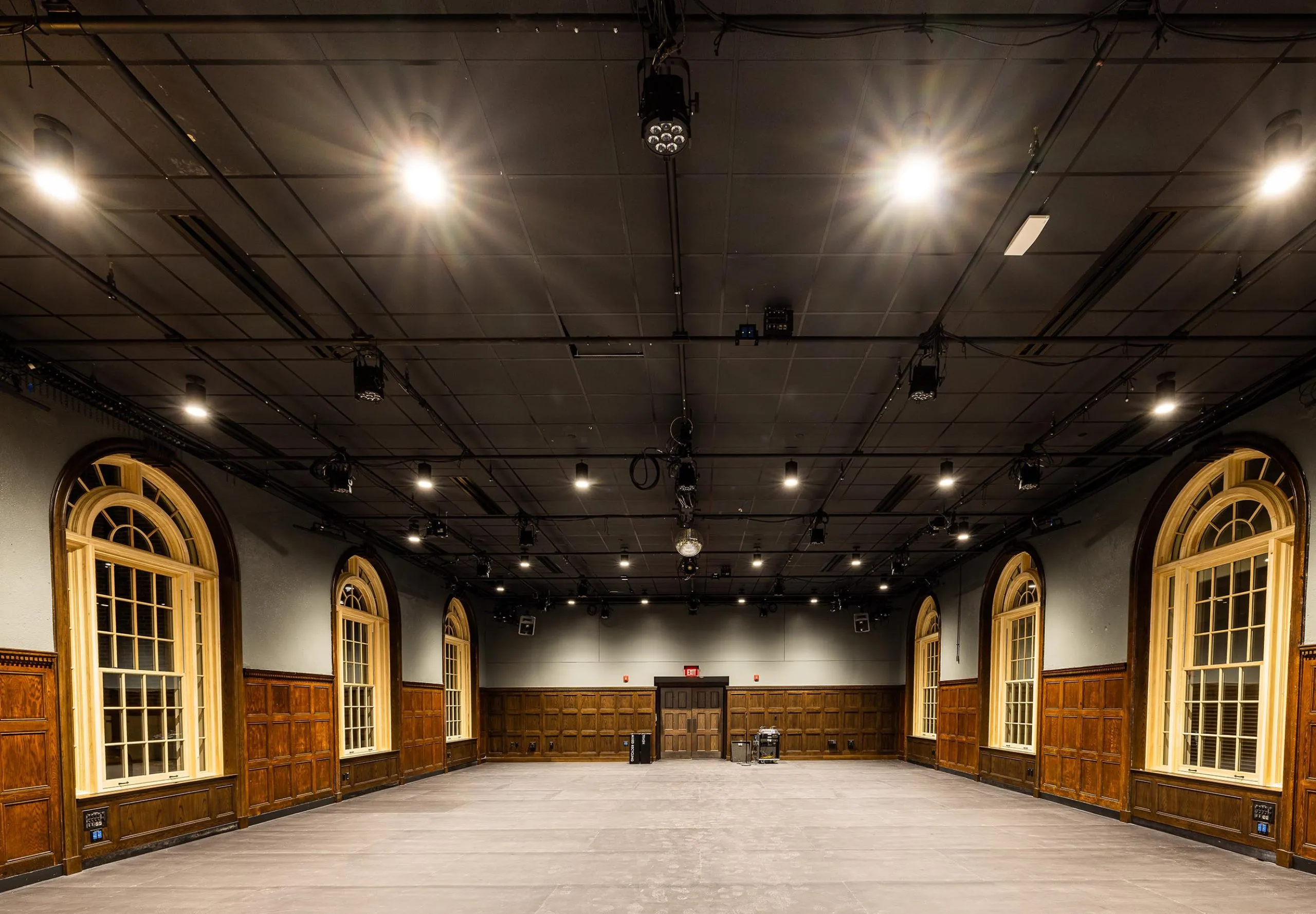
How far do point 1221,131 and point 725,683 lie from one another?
1896 centimetres

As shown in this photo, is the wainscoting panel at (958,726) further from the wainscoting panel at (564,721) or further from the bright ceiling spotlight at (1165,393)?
the bright ceiling spotlight at (1165,393)

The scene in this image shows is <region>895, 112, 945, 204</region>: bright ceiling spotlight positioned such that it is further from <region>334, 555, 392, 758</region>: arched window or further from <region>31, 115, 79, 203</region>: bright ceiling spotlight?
<region>334, 555, 392, 758</region>: arched window

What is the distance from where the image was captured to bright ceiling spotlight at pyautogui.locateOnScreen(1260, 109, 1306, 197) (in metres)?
3.69

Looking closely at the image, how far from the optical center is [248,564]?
9.57 meters

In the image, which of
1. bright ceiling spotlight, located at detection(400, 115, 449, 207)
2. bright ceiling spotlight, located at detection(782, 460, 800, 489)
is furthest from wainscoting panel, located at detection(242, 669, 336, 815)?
bright ceiling spotlight, located at detection(400, 115, 449, 207)

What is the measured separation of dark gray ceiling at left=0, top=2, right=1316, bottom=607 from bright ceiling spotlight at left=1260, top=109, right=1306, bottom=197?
0.25 ft

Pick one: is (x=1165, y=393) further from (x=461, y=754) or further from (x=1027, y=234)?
(x=461, y=754)

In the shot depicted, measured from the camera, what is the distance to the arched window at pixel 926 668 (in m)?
18.3

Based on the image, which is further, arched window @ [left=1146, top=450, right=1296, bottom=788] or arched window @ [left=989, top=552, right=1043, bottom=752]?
arched window @ [left=989, top=552, right=1043, bottom=752]

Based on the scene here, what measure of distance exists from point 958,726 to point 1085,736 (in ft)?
19.1

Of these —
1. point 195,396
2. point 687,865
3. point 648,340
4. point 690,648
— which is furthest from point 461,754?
point 648,340

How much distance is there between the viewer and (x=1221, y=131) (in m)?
3.80

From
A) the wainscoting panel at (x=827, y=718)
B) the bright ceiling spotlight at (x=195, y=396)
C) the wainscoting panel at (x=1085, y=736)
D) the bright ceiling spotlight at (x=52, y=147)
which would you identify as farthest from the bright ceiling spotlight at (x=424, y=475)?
the wainscoting panel at (x=827, y=718)

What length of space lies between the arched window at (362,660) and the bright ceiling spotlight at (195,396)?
18.6 feet
